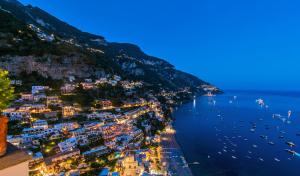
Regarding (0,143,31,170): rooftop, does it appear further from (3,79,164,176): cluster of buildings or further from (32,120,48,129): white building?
(32,120,48,129): white building

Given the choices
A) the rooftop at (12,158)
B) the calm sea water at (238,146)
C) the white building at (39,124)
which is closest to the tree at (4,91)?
the rooftop at (12,158)

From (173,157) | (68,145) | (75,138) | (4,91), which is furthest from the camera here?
(173,157)

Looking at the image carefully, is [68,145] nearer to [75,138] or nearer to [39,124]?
[75,138]

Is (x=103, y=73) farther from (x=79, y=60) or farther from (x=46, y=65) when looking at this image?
(x=46, y=65)

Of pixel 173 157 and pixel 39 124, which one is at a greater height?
pixel 39 124

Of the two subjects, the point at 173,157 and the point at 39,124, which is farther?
the point at 39,124

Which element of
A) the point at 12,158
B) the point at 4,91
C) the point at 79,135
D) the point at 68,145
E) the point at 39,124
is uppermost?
the point at 4,91

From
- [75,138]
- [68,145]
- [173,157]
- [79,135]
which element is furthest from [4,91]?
[79,135]

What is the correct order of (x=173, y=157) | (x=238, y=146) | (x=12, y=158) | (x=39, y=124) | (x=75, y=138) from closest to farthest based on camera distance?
(x=12, y=158)
(x=75, y=138)
(x=173, y=157)
(x=39, y=124)
(x=238, y=146)

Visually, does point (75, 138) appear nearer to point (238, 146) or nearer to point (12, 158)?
point (238, 146)
